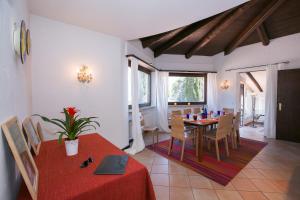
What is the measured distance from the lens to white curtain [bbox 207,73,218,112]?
19.0ft

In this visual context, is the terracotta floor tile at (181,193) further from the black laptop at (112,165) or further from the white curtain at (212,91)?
the white curtain at (212,91)

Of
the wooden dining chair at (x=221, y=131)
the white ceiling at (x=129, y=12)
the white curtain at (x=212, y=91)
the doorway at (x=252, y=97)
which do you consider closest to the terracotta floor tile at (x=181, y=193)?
the wooden dining chair at (x=221, y=131)

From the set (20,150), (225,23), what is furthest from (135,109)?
(225,23)

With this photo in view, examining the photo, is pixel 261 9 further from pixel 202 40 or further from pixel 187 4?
pixel 187 4

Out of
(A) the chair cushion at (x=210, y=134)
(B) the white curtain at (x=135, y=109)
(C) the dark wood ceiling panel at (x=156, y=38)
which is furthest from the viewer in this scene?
(C) the dark wood ceiling panel at (x=156, y=38)

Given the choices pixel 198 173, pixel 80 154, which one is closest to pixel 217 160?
pixel 198 173

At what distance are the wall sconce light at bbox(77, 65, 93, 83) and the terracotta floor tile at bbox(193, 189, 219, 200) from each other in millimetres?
2501

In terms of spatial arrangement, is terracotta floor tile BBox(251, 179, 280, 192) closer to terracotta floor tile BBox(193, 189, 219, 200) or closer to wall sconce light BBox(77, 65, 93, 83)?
terracotta floor tile BBox(193, 189, 219, 200)

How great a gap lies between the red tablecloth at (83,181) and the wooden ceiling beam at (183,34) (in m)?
3.38

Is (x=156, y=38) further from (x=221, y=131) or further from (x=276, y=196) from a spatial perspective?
(x=276, y=196)

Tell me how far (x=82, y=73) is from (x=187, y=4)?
2009 mm

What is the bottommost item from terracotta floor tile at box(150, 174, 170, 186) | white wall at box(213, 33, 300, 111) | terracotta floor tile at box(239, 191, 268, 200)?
terracotta floor tile at box(239, 191, 268, 200)

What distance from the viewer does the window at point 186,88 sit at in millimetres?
5750

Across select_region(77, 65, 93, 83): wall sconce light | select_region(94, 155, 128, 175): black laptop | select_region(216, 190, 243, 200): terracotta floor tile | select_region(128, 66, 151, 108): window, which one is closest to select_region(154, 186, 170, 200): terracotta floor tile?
select_region(216, 190, 243, 200): terracotta floor tile
